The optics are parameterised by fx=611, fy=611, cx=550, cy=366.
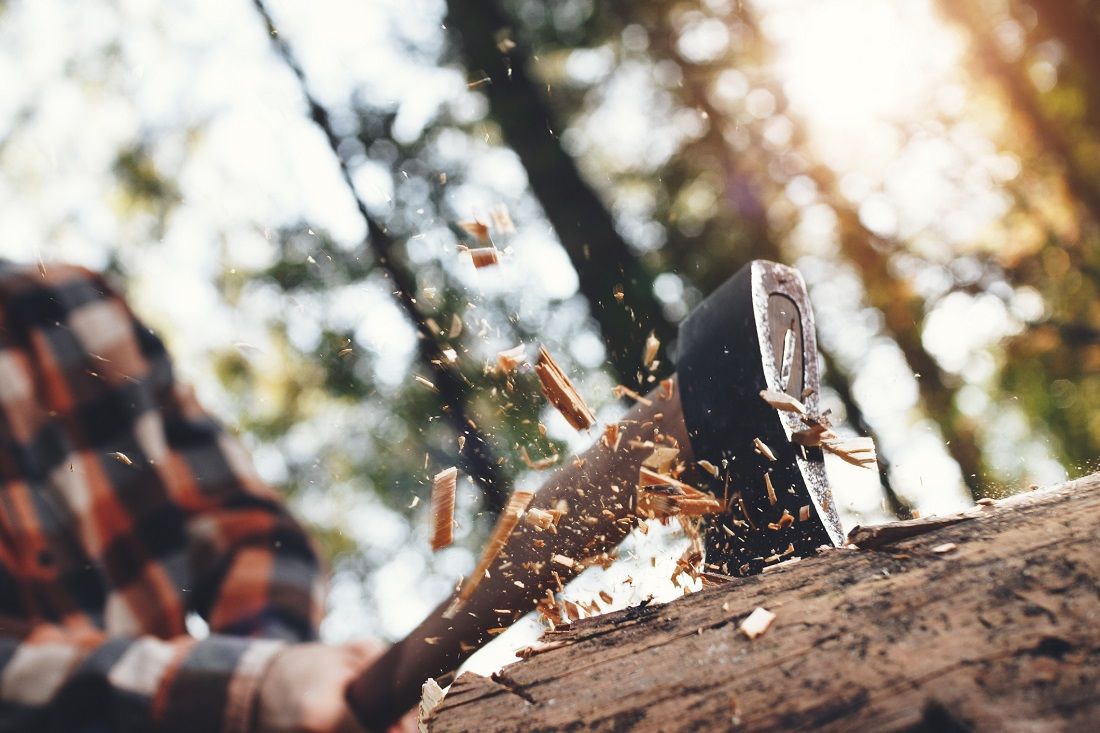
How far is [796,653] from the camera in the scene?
825mm

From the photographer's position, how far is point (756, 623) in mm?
900

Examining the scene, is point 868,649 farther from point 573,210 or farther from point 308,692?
point 573,210

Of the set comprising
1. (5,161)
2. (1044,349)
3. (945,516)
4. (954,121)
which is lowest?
(1044,349)

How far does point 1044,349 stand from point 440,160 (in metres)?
8.04

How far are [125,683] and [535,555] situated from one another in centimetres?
102

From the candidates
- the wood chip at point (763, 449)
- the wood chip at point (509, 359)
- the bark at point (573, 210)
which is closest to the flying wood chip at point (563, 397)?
the wood chip at point (509, 359)

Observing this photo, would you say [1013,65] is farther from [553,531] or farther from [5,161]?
[5,161]

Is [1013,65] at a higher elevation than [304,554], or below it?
higher

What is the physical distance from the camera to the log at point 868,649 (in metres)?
0.70

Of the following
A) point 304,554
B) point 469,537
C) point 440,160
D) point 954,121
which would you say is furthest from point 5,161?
point 954,121

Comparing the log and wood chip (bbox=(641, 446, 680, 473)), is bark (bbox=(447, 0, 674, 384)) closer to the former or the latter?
wood chip (bbox=(641, 446, 680, 473))

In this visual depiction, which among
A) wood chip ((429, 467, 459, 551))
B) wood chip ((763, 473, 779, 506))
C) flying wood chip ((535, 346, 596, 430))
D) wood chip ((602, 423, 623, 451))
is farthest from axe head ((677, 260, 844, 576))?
wood chip ((429, 467, 459, 551))

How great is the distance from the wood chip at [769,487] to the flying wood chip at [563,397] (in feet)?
1.45

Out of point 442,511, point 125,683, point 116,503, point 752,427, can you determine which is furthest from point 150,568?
point 752,427
